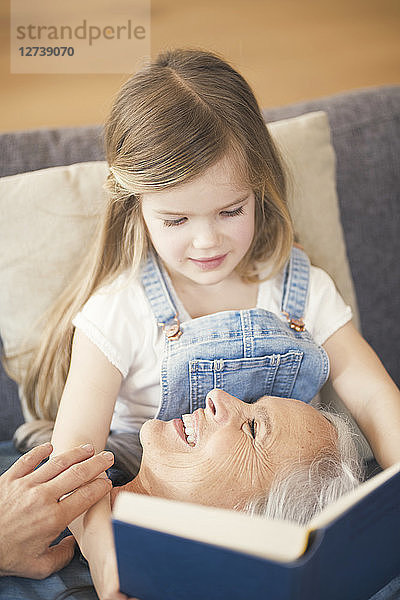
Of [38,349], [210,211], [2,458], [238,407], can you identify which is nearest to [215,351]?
[238,407]

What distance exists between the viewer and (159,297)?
115 centimetres

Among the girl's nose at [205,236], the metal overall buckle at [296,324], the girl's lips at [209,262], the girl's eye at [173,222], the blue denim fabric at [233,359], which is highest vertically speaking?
the girl's eye at [173,222]

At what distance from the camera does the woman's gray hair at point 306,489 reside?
0.86m

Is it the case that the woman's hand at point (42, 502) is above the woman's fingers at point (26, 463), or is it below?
below

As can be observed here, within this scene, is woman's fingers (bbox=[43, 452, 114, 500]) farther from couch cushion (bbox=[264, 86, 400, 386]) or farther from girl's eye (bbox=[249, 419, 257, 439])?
couch cushion (bbox=[264, 86, 400, 386])

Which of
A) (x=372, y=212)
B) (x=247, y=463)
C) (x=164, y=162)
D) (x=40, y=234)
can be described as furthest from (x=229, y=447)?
(x=372, y=212)

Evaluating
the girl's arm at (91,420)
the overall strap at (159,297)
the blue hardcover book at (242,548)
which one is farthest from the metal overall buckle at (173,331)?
the blue hardcover book at (242,548)

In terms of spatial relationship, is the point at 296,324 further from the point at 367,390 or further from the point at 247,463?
Result: the point at 247,463

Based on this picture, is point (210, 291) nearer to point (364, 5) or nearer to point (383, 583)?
point (383, 583)

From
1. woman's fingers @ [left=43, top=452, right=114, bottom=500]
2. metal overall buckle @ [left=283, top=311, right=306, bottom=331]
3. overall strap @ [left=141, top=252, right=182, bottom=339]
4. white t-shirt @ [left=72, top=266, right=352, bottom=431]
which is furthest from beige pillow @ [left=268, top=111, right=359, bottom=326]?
woman's fingers @ [left=43, top=452, right=114, bottom=500]

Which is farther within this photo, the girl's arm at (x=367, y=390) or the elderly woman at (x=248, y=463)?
the girl's arm at (x=367, y=390)

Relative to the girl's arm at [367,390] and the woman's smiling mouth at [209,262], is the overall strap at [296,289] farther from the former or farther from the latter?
the woman's smiling mouth at [209,262]

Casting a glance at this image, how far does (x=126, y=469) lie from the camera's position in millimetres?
1079

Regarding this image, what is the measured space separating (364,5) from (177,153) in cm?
198
